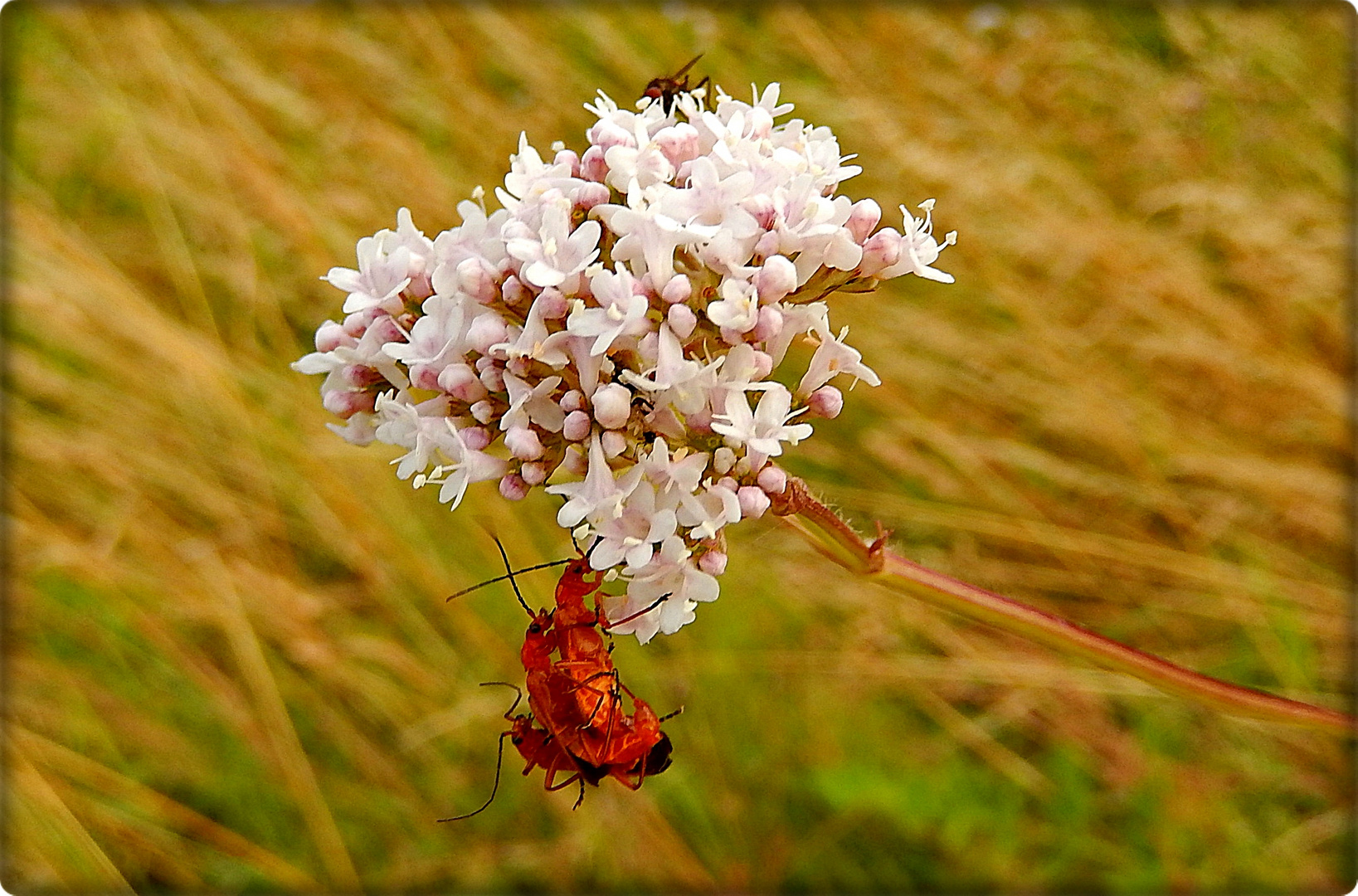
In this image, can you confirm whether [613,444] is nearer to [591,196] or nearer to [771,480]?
[771,480]

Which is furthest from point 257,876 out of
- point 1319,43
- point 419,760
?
point 1319,43

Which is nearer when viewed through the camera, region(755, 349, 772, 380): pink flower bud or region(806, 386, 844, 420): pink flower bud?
region(755, 349, 772, 380): pink flower bud

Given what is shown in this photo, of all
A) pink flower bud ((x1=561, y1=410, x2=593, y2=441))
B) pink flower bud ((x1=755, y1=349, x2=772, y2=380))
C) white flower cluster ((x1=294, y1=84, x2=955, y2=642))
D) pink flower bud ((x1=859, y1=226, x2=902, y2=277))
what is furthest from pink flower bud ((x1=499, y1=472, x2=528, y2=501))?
pink flower bud ((x1=859, y1=226, x2=902, y2=277))

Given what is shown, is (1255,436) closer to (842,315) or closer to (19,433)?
(842,315)

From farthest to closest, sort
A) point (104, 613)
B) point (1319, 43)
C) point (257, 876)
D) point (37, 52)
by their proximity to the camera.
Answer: point (37, 52) → point (1319, 43) → point (104, 613) → point (257, 876)

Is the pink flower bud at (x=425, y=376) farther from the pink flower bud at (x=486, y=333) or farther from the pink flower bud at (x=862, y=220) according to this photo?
the pink flower bud at (x=862, y=220)

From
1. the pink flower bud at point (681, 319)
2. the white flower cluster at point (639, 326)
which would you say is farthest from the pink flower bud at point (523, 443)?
the pink flower bud at point (681, 319)

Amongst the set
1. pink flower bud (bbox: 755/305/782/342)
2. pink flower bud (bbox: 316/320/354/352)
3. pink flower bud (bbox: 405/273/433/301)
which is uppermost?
pink flower bud (bbox: 405/273/433/301)

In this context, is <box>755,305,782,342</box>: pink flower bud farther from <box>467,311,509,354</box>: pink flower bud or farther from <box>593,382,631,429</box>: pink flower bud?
<box>467,311,509,354</box>: pink flower bud
